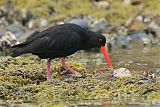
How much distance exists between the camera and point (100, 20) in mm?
25062

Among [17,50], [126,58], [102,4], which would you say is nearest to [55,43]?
[17,50]

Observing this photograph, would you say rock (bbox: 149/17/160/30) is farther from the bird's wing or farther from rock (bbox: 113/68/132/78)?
the bird's wing

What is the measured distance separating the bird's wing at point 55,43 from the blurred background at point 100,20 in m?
5.75

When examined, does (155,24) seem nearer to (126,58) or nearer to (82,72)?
(126,58)

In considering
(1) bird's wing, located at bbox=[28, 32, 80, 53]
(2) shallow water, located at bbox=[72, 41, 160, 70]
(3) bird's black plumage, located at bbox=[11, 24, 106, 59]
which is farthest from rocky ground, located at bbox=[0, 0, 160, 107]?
(1) bird's wing, located at bbox=[28, 32, 80, 53]

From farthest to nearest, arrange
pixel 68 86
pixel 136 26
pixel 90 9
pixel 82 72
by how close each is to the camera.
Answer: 1. pixel 90 9
2. pixel 136 26
3. pixel 82 72
4. pixel 68 86

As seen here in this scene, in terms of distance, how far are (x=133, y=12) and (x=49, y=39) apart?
54.5 ft

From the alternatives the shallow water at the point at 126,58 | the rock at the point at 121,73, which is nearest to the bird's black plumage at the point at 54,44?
the rock at the point at 121,73

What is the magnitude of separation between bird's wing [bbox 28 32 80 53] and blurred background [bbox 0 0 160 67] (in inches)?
227

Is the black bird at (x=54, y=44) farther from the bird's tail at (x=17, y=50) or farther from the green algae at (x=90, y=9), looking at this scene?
the green algae at (x=90, y=9)

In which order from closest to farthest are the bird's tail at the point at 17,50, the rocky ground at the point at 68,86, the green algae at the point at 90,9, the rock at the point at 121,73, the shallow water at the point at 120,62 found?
1. the shallow water at the point at 120,62
2. the rocky ground at the point at 68,86
3. the rock at the point at 121,73
4. the bird's tail at the point at 17,50
5. the green algae at the point at 90,9

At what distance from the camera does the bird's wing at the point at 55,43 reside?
12367 millimetres

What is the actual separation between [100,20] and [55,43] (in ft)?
41.9

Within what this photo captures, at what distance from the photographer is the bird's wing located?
12367 millimetres
